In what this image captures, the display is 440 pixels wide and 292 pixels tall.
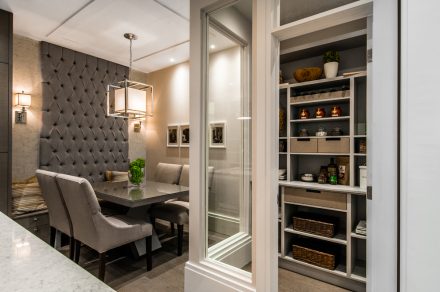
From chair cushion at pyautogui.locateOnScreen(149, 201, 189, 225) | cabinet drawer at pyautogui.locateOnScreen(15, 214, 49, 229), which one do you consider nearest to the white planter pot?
chair cushion at pyautogui.locateOnScreen(149, 201, 189, 225)

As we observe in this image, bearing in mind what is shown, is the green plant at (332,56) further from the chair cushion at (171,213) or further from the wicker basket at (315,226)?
the chair cushion at (171,213)

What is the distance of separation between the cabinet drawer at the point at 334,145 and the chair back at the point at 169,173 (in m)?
2.08

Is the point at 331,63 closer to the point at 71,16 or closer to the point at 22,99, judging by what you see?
the point at 71,16

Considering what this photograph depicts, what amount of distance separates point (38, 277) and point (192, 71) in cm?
182

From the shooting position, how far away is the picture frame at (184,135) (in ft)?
13.7

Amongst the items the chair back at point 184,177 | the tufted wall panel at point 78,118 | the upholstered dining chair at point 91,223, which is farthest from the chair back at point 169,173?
the upholstered dining chair at point 91,223

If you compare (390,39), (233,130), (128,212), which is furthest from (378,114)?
(128,212)

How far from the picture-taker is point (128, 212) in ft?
10.3

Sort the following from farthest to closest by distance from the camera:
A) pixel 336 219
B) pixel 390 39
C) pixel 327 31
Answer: pixel 336 219 < pixel 327 31 < pixel 390 39

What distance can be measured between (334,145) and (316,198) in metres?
0.58

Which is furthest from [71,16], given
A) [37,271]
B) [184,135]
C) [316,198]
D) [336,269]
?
[336,269]

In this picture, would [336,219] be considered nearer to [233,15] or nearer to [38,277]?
[233,15]

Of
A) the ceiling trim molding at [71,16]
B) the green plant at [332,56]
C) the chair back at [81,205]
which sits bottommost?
the chair back at [81,205]

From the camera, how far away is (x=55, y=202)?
259 centimetres
